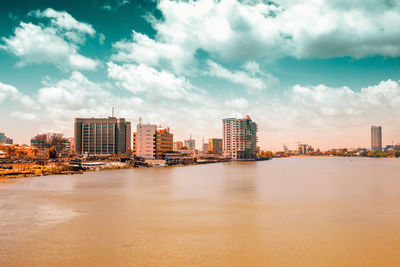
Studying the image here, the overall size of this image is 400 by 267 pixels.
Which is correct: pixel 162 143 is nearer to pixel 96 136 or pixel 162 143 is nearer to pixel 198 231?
pixel 96 136

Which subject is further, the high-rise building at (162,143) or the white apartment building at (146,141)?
the high-rise building at (162,143)

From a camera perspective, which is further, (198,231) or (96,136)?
(96,136)

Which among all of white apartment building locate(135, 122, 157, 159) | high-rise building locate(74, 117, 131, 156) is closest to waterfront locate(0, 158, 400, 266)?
white apartment building locate(135, 122, 157, 159)

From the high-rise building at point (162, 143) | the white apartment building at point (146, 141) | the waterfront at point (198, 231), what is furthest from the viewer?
the high-rise building at point (162, 143)

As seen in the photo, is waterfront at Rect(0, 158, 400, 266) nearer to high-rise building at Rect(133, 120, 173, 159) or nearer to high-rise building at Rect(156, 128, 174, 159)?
high-rise building at Rect(133, 120, 173, 159)

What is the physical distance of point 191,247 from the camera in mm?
20688

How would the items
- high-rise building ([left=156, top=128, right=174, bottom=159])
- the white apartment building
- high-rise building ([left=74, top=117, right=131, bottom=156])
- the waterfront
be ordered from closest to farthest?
the waterfront
the white apartment building
high-rise building ([left=156, top=128, right=174, bottom=159])
high-rise building ([left=74, top=117, right=131, bottom=156])

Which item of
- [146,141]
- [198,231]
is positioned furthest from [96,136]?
[198,231]

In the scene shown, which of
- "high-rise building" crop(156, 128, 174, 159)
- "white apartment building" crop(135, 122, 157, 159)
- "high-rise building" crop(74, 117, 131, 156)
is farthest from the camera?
"high-rise building" crop(74, 117, 131, 156)

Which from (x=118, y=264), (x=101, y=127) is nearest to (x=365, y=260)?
(x=118, y=264)

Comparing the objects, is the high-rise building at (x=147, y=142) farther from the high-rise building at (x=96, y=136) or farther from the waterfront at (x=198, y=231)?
the waterfront at (x=198, y=231)

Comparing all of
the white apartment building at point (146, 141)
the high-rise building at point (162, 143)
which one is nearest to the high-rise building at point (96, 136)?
the high-rise building at point (162, 143)

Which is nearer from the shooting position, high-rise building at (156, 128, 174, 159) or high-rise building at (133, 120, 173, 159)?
high-rise building at (133, 120, 173, 159)

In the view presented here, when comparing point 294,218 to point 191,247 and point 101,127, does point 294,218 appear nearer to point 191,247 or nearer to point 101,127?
point 191,247
